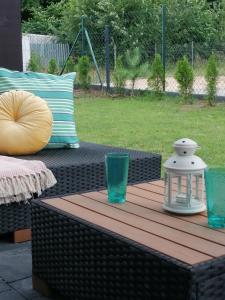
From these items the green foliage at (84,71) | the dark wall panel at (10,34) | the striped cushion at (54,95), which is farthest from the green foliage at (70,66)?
the striped cushion at (54,95)

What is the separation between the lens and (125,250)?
4.48 ft

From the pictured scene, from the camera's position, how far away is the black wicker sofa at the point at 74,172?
2332 mm

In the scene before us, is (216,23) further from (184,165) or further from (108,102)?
(184,165)

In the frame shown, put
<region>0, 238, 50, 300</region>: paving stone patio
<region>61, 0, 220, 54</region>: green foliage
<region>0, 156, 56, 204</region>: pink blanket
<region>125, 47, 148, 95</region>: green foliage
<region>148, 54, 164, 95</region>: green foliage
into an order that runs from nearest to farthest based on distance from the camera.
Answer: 1. <region>0, 238, 50, 300</region>: paving stone patio
2. <region>0, 156, 56, 204</region>: pink blanket
3. <region>148, 54, 164, 95</region>: green foliage
4. <region>125, 47, 148, 95</region>: green foliage
5. <region>61, 0, 220, 54</region>: green foliage

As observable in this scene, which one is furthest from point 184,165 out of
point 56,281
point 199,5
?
point 199,5

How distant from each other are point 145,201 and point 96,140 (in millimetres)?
3302

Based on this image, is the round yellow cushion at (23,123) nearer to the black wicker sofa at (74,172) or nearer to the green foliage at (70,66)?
the black wicker sofa at (74,172)

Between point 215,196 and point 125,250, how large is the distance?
1.05ft

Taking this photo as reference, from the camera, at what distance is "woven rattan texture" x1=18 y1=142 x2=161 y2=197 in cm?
244

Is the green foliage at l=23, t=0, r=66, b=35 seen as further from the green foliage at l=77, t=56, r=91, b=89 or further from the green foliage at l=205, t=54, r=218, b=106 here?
the green foliage at l=205, t=54, r=218, b=106

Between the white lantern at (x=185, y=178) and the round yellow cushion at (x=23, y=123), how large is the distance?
1203mm

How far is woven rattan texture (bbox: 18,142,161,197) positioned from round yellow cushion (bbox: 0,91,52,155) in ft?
0.26

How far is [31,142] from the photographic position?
104 inches

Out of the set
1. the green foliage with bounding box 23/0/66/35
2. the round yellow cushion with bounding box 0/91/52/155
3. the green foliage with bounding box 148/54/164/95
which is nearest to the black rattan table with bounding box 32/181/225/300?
the round yellow cushion with bounding box 0/91/52/155
